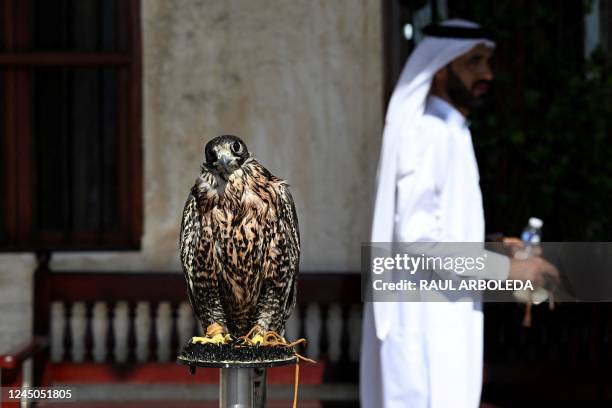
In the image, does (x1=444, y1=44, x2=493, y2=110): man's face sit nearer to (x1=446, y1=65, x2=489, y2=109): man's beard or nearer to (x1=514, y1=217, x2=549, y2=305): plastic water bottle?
(x1=446, y1=65, x2=489, y2=109): man's beard

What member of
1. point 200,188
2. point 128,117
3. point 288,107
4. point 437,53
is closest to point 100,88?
point 128,117

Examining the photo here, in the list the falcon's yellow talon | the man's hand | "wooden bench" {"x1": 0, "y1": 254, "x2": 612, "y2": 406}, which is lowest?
"wooden bench" {"x1": 0, "y1": 254, "x2": 612, "y2": 406}

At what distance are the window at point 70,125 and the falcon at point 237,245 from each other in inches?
91.5

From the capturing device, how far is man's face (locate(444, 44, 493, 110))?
452 centimetres

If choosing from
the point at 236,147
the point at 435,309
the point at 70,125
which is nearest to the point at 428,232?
the point at 435,309

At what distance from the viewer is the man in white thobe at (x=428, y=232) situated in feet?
13.9

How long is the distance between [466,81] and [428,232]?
2.29ft

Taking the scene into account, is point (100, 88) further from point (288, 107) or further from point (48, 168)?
point (288, 107)

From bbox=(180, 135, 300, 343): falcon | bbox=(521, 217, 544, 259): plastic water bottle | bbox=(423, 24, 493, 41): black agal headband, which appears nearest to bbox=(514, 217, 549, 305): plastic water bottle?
bbox=(521, 217, 544, 259): plastic water bottle

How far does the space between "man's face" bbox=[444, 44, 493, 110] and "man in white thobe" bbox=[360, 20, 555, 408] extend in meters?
0.12

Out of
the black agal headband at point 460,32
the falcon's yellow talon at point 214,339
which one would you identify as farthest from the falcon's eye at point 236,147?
the black agal headband at point 460,32

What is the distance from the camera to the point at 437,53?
4.51 metres

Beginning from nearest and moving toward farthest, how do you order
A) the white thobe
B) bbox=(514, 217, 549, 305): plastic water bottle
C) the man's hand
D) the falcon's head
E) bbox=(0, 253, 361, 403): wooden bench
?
1. the falcon's head
2. the white thobe
3. the man's hand
4. bbox=(514, 217, 549, 305): plastic water bottle
5. bbox=(0, 253, 361, 403): wooden bench

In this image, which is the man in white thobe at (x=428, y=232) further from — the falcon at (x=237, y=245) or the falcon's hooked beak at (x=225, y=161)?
the falcon's hooked beak at (x=225, y=161)
